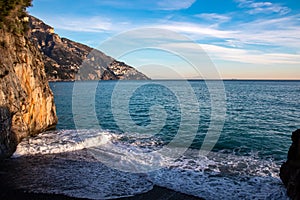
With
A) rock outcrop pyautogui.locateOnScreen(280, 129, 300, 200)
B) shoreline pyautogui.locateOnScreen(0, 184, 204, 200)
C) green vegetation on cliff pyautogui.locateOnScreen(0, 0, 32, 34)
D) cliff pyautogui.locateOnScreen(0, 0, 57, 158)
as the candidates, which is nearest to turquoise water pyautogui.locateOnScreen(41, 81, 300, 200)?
shoreline pyautogui.locateOnScreen(0, 184, 204, 200)

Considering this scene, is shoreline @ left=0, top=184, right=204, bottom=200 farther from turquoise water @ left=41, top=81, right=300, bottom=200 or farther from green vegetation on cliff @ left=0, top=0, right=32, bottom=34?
green vegetation on cliff @ left=0, top=0, right=32, bottom=34

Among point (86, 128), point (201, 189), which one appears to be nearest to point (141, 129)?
point (86, 128)

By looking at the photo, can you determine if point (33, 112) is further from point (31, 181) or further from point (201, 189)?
point (201, 189)

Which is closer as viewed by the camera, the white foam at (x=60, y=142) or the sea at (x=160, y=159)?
the sea at (x=160, y=159)

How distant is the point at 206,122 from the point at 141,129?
9076mm

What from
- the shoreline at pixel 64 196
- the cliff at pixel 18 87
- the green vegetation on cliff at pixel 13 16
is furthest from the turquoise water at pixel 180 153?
the green vegetation on cliff at pixel 13 16

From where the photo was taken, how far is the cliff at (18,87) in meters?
17.7

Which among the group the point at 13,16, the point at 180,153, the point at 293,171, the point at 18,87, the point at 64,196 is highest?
the point at 13,16

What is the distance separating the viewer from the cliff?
57.9ft

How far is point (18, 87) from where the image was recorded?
20.6 metres

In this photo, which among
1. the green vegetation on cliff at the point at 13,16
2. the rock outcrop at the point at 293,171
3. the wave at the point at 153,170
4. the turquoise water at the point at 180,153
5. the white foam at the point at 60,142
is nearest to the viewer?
the rock outcrop at the point at 293,171

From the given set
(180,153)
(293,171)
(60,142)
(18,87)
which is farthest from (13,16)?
(293,171)

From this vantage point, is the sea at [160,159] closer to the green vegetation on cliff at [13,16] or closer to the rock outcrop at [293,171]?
the rock outcrop at [293,171]

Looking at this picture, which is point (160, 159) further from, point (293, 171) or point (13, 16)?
point (13, 16)
